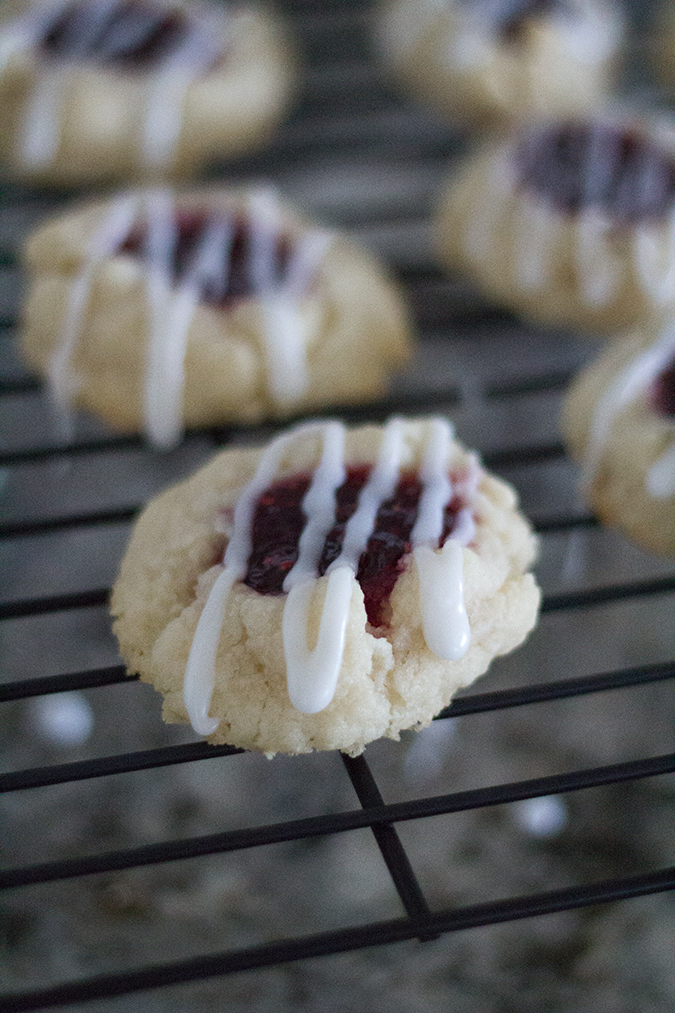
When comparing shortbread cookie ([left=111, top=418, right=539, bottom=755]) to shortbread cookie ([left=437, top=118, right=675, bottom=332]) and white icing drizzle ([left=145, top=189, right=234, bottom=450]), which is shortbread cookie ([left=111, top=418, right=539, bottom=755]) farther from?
shortbread cookie ([left=437, top=118, right=675, bottom=332])

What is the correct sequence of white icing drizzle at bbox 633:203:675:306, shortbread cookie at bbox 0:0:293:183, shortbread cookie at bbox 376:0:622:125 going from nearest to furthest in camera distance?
1. white icing drizzle at bbox 633:203:675:306
2. shortbread cookie at bbox 0:0:293:183
3. shortbread cookie at bbox 376:0:622:125

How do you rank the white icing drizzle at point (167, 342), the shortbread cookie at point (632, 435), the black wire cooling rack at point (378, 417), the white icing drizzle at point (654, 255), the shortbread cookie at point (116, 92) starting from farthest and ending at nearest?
1. the shortbread cookie at point (116, 92)
2. the white icing drizzle at point (654, 255)
3. the white icing drizzle at point (167, 342)
4. the shortbread cookie at point (632, 435)
5. the black wire cooling rack at point (378, 417)

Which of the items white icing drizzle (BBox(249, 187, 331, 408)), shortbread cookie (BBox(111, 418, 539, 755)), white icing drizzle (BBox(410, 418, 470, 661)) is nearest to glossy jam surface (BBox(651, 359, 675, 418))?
shortbread cookie (BBox(111, 418, 539, 755))

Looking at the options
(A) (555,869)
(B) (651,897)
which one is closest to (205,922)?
(A) (555,869)

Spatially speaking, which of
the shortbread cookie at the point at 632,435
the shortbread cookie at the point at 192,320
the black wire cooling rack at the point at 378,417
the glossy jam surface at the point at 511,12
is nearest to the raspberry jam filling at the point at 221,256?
the shortbread cookie at the point at 192,320

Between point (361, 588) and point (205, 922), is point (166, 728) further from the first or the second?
point (361, 588)

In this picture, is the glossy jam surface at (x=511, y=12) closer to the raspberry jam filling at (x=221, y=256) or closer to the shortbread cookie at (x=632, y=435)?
the raspberry jam filling at (x=221, y=256)
